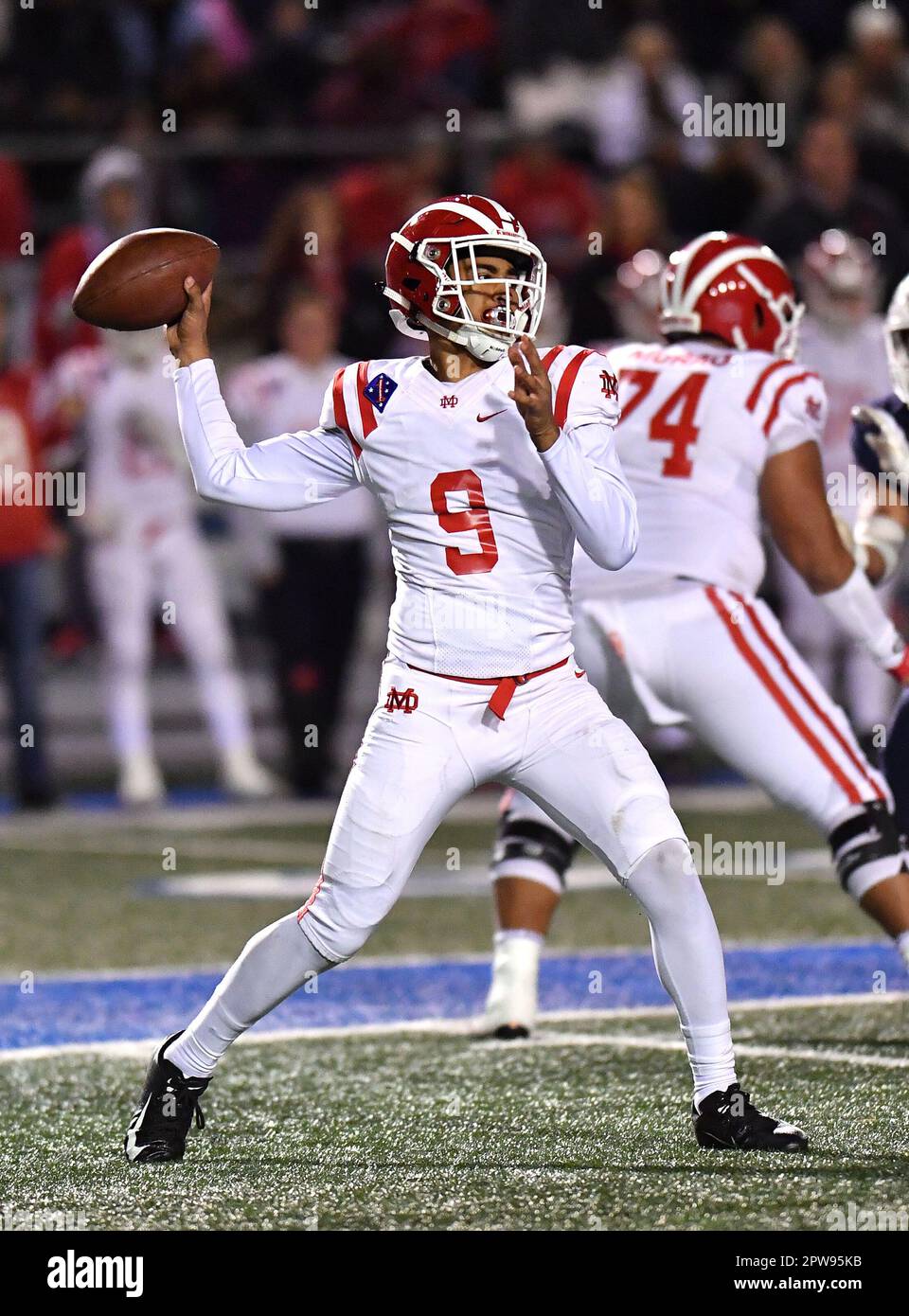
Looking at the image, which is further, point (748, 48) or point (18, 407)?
point (748, 48)

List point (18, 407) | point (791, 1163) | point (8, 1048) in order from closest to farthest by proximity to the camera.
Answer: point (791, 1163) → point (8, 1048) → point (18, 407)

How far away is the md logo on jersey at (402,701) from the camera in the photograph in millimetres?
4410

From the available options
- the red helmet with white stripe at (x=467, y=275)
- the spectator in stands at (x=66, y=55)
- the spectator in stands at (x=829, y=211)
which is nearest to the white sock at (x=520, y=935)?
the red helmet with white stripe at (x=467, y=275)

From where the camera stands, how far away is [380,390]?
174 inches

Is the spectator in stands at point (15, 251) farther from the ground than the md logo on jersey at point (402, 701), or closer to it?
farther from the ground

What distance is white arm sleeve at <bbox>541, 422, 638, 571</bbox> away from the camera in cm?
411

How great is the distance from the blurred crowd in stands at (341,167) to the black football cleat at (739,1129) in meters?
5.51

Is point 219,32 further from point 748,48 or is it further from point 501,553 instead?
point 501,553

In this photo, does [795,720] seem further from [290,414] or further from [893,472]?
[290,414]

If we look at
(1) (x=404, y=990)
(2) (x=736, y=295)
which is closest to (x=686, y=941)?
(2) (x=736, y=295)

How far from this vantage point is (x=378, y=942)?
273 inches

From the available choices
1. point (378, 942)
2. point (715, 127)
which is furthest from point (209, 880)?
point (715, 127)

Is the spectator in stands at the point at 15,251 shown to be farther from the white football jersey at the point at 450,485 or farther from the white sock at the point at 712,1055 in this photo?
the white sock at the point at 712,1055

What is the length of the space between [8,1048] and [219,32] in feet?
29.4
